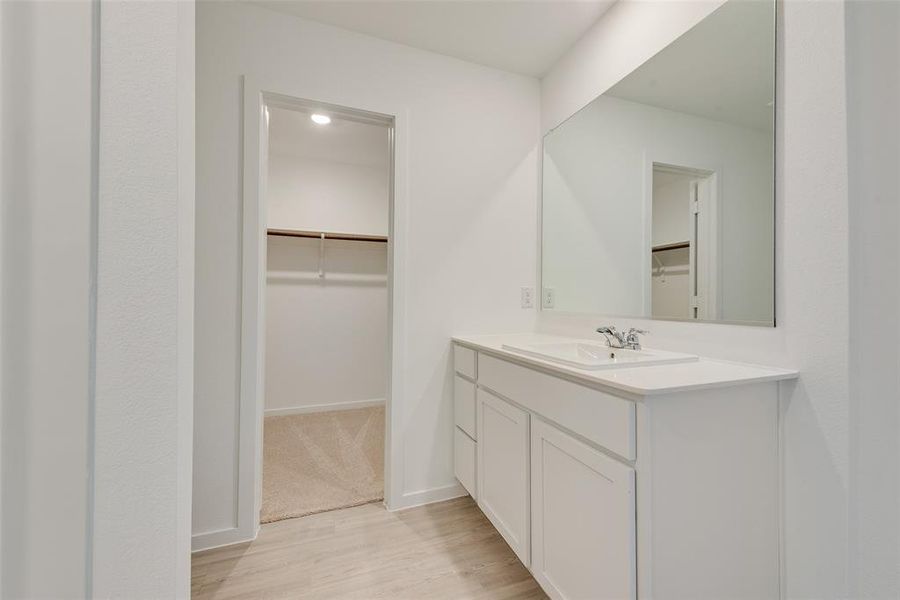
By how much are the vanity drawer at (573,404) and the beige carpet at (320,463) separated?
1114 millimetres

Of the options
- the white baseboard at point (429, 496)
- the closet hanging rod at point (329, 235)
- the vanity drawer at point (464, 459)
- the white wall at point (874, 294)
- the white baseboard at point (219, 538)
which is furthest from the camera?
the closet hanging rod at point (329, 235)

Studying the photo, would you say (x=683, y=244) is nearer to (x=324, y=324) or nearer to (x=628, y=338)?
(x=628, y=338)

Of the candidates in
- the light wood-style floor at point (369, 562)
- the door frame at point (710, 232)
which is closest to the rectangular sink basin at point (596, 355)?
the door frame at point (710, 232)

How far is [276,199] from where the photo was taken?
126 inches

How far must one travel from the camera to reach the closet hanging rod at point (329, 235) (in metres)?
3.07

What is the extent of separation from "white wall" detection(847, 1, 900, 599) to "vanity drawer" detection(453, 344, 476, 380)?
1.24m

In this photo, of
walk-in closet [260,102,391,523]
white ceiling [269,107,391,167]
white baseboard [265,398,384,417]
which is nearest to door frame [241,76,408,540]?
white ceiling [269,107,391,167]

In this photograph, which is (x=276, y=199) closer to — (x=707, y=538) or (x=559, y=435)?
(x=559, y=435)

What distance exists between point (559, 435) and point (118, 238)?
3.90 ft

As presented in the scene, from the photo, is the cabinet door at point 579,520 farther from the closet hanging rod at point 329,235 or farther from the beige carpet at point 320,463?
the closet hanging rod at point 329,235

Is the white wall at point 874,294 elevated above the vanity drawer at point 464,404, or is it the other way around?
the white wall at point 874,294

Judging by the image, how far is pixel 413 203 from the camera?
6.19 ft

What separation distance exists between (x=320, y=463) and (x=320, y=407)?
43.8 inches

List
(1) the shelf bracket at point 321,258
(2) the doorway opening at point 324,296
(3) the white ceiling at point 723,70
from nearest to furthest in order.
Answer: (3) the white ceiling at point 723,70 < (2) the doorway opening at point 324,296 < (1) the shelf bracket at point 321,258
